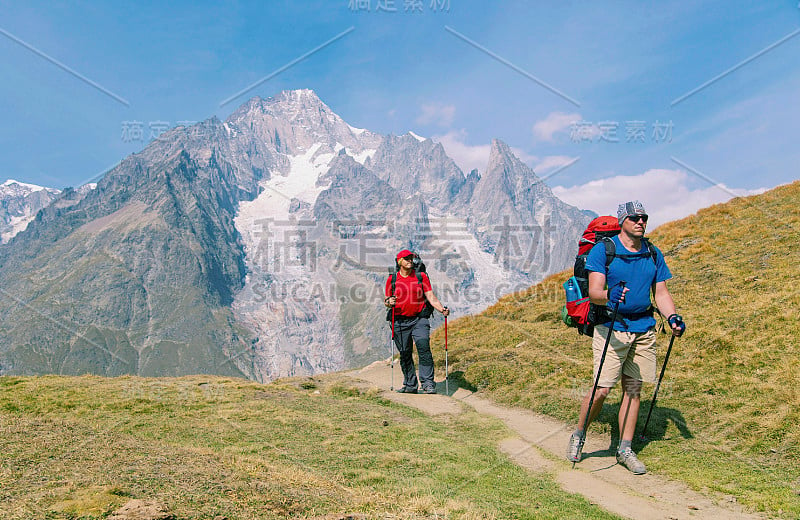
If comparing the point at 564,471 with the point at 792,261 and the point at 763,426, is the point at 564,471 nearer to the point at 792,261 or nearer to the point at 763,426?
the point at 763,426

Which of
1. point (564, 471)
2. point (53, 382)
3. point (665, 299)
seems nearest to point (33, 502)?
point (564, 471)

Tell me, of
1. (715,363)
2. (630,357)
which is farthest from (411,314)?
(715,363)

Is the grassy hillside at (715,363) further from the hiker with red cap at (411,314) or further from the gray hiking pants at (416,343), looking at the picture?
the hiker with red cap at (411,314)

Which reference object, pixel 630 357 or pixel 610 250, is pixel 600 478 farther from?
pixel 610 250

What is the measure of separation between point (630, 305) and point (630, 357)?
95 centimetres

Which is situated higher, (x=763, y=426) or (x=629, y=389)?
(x=629, y=389)

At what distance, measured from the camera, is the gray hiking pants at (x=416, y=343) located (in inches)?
543

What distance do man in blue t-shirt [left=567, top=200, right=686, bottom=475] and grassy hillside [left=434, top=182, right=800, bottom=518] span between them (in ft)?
2.94

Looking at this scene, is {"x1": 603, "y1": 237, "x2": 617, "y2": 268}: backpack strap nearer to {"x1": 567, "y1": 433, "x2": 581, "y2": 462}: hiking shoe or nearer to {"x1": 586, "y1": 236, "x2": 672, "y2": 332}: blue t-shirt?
{"x1": 586, "y1": 236, "x2": 672, "y2": 332}: blue t-shirt

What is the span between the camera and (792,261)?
1428 centimetres

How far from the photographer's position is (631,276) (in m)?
7.66

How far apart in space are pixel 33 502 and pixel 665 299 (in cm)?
855

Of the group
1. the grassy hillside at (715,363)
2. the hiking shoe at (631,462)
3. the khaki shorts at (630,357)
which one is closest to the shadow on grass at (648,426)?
the grassy hillside at (715,363)

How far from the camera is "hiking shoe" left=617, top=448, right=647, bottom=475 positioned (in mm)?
7422
